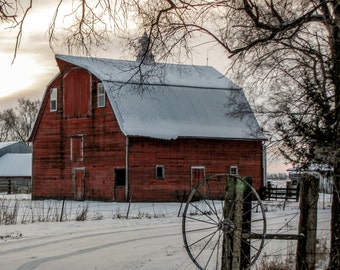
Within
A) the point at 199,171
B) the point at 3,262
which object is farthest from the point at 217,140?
the point at 3,262

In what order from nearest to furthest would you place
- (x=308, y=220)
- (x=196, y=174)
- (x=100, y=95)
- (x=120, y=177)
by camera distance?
(x=308, y=220) → (x=120, y=177) → (x=100, y=95) → (x=196, y=174)

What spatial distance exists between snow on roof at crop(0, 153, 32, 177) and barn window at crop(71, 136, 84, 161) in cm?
2576

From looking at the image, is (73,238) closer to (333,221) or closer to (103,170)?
(333,221)

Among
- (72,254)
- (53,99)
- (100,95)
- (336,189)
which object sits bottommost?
(72,254)

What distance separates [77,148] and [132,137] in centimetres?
441

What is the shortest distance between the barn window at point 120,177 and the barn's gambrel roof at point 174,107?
2.27 meters

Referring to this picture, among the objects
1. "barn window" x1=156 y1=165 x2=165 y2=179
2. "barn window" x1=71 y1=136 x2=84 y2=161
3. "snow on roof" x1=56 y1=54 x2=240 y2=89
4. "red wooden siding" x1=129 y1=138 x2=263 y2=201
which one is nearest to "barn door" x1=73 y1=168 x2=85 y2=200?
"barn window" x1=71 y1=136 x2=84 y2=161

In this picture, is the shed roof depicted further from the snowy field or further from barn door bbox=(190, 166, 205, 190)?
the snowy field

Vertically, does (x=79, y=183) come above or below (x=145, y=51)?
below

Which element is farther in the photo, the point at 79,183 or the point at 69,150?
the point at 69,150

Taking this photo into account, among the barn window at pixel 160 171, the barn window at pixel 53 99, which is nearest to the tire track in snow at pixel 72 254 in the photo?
the barn window at pixel 160 171

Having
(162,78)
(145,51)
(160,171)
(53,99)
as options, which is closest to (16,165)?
(53,99)

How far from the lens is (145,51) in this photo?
34.7 feet

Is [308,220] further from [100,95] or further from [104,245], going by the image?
[100,95]
